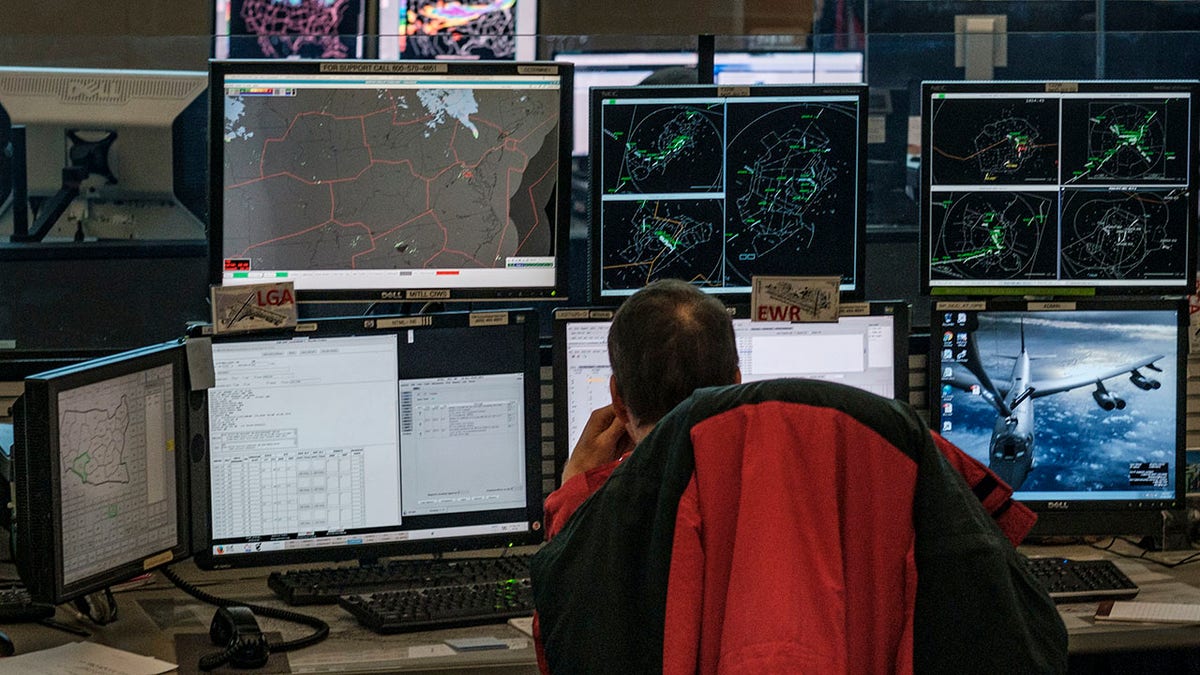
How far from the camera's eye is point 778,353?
259 cm

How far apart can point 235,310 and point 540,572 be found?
108cm

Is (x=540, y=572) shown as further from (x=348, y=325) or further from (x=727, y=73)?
(x=727, y=73)

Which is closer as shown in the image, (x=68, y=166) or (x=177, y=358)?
(x=177, y=358)

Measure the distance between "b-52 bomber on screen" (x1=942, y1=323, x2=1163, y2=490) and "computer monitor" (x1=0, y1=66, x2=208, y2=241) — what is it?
1.48m

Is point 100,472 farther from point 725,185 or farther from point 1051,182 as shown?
point 1051,182

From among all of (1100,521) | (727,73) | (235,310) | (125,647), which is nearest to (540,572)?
(125,647)

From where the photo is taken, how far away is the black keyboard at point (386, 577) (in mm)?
2340

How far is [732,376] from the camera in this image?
5.52 ft

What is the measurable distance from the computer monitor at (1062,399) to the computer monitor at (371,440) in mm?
815

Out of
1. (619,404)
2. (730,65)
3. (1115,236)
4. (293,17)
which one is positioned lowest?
(619,404)

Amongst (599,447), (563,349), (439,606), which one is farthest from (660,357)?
(563,349)

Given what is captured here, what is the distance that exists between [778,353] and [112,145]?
1321 millimetres

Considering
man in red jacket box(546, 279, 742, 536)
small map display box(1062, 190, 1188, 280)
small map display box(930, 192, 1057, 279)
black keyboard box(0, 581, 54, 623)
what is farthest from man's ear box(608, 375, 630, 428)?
small map display box(1062, 190, 1188, 280)

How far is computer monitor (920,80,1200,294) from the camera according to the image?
269cm
